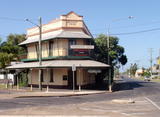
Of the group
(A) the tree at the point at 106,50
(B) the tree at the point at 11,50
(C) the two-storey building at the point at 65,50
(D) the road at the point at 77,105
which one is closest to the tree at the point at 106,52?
(A) the tree at the point at 106,50

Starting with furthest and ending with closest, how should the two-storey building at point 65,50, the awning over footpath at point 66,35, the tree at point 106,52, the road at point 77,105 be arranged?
the tree at point 106,52 < the awning over footpath at point 66,35 < the two-storey building at point 65,50 < the road at point 77,105

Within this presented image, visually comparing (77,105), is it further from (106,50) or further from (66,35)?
(106,50)

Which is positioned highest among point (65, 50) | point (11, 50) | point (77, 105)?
point (11, 50)

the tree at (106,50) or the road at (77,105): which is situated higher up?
the tree at (106,50)

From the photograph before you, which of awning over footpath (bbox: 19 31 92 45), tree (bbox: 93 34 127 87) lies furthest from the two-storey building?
tree (bbox: 93 34 127 87)

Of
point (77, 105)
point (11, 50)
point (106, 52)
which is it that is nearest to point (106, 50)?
point (106, 52)

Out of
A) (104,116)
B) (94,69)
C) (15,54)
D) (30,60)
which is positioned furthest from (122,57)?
(104,116)

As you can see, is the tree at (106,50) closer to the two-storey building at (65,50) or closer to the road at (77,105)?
the two-storey building at (65,50)

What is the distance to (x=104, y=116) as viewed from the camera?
14.1m

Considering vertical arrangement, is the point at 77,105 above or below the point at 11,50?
below

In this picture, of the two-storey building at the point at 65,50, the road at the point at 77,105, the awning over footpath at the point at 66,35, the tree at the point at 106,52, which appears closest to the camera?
the road at the point at 77,105

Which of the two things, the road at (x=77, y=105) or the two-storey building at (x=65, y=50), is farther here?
the two-storey building at (x=65, y=50)

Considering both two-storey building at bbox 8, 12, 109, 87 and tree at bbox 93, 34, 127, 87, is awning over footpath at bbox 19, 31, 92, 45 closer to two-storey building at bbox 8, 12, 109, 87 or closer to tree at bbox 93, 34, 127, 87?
two-storey building at bbox 8, 12, 109, 87

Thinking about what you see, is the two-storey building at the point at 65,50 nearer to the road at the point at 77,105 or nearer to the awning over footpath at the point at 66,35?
the awning over footpath at the point at 66,35
